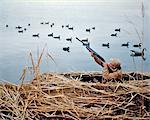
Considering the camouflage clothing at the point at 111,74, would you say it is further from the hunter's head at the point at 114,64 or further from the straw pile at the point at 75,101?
the straw pile at the point at 75,101

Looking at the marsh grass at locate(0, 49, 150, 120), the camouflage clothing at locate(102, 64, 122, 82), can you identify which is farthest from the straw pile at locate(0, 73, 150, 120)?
the camouflage clothing at locate(102, 64, 122, 82)

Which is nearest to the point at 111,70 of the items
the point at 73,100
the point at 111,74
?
the point at 111,74

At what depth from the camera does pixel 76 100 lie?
1.77 m

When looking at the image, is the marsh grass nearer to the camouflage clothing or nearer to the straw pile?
the straw pile

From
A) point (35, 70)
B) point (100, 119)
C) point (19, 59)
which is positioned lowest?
point (19, 59)

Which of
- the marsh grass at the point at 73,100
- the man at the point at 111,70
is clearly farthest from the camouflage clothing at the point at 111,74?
the marsh grass at the point at 73,100

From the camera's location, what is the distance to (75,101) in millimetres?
1753

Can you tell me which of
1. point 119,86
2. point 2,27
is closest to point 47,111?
point 119,86

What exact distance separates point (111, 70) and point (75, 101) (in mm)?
394

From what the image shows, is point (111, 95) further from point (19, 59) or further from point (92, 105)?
point (19, 59)

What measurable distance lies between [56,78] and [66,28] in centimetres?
6731

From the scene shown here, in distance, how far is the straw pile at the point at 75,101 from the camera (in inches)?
66.5

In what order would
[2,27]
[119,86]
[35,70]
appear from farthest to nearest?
[2,27] → [35,70] → [119,86]

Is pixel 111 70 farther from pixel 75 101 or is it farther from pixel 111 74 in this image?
pixel 75 101
